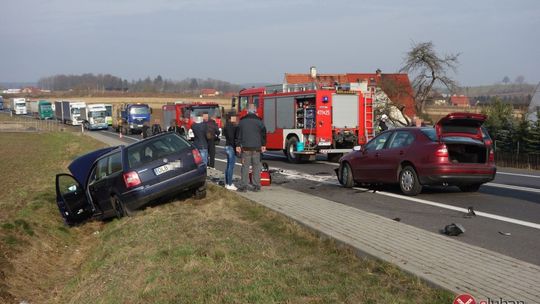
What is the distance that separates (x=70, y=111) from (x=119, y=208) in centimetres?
6730

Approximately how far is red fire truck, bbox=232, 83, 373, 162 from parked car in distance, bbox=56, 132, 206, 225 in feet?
31.7

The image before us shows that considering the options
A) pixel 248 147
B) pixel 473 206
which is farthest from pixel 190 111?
pixel 473 206

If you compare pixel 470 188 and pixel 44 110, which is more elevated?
pixel 470 188

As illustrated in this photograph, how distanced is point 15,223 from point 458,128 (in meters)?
8.87

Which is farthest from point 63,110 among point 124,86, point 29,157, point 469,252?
point 124,86

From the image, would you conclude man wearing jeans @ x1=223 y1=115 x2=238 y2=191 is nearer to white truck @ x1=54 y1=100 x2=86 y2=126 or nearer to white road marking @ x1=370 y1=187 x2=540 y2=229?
white road marking @ x1=370 y1=187 x2=540 y2=229

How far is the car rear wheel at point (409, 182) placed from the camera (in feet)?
40.9

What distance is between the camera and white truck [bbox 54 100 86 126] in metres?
73.6

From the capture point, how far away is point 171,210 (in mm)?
11148

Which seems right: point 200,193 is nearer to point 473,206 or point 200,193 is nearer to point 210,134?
point 210,134

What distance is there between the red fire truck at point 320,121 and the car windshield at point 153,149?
996cm

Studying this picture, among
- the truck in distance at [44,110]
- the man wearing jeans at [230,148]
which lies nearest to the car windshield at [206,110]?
the man wearing jeans at [230,148]

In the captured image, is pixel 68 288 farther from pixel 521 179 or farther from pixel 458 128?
pixel 521 179

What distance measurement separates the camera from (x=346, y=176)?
1459 centimetres
